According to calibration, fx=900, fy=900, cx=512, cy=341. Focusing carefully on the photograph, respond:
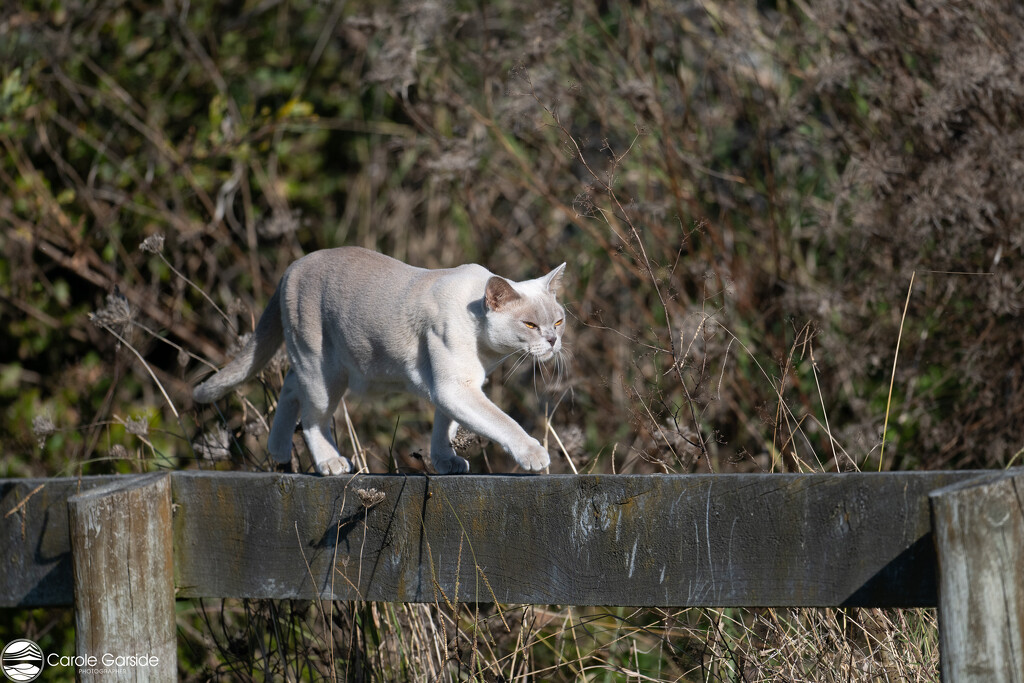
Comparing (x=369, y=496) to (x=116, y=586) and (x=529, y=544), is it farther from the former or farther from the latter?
(x=116, y=586)

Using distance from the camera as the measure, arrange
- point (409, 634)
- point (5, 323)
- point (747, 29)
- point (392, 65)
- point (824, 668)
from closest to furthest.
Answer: point (824, 668) → point (409, 634) → point (392, 65) → point (747, 29) → point (5, 323)

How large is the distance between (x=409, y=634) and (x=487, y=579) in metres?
0.93

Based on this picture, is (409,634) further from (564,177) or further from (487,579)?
(564,177)

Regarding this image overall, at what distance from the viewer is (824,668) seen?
2.29m

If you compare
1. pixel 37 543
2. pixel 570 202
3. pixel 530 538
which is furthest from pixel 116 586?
pixel 570 202

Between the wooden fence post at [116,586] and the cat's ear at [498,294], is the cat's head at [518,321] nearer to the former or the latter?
the cat's ear at [498,294]

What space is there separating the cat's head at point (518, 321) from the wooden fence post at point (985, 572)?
1053 mm

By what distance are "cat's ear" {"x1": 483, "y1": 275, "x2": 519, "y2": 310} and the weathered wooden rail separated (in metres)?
0.50

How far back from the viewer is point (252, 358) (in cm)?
274

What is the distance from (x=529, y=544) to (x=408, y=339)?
2.25 ft

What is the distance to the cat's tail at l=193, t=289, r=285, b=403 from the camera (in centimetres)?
271

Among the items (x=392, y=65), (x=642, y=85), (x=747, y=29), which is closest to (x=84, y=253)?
(x=392, y=65)

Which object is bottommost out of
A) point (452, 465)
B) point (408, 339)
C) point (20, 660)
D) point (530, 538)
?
point (20, 660)

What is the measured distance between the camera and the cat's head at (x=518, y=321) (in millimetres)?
2285
